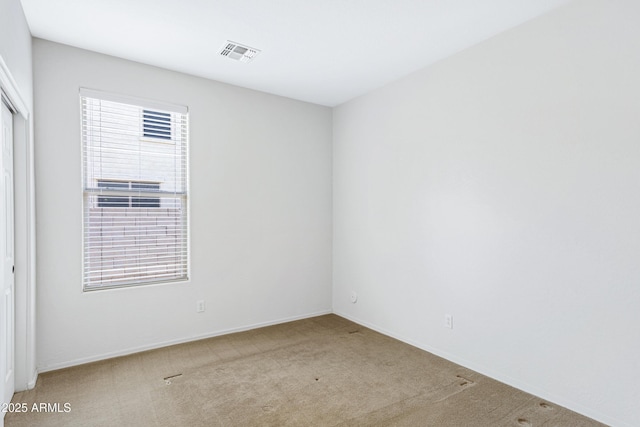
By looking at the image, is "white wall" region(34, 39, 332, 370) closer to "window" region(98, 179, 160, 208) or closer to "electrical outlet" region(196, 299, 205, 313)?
"electrical outlet" region(196, 299, 205, 313)

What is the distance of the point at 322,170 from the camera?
4.57m

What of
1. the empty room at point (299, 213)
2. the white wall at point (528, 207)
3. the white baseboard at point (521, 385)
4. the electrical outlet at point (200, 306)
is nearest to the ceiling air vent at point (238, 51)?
the empty room at point (299, 213)

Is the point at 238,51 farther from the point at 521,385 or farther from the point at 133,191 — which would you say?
the point at 521,385

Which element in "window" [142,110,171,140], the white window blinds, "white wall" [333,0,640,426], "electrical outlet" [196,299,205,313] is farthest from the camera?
"electrical outlet" [196,299,205,313]

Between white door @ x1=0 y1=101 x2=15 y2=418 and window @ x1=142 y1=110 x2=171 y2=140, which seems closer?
white door @ x1=0 y1=101 x2=15 y2=418

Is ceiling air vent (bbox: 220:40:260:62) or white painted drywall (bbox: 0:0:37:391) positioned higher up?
ceiling air vent (bbox: 220:40:260:62)

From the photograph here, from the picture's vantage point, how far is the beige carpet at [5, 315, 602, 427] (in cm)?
225

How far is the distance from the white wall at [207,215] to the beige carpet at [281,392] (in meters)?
0.33

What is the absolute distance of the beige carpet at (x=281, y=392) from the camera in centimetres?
225

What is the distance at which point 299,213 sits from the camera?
4.38 meters

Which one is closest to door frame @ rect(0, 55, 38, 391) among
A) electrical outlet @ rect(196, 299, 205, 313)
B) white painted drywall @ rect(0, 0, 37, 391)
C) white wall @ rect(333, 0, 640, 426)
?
white painted drywall @ rect(0, 0, 37, 391)

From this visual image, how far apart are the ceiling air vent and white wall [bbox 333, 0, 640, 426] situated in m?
1.52

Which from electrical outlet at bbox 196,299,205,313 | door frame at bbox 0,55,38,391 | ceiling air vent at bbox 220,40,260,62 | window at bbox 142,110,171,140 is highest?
ceiling air vent at bbox 220,40,260,62

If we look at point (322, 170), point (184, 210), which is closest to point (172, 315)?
point (184, 210)
